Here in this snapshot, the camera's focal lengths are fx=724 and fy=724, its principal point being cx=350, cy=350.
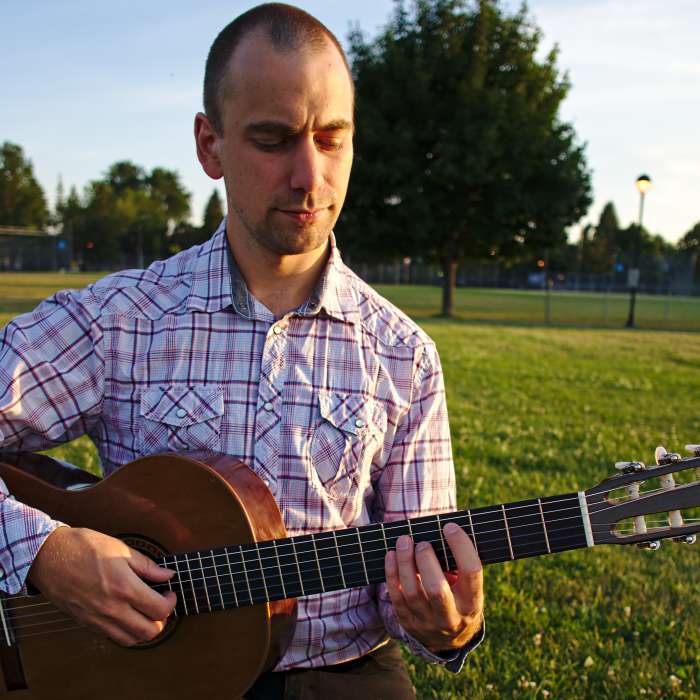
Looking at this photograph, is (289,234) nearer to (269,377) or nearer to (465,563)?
(269,377)

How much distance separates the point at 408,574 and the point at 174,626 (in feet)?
2.48

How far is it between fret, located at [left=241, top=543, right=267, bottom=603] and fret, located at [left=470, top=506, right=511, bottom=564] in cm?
64

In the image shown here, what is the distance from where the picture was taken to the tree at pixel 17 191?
99.6 m

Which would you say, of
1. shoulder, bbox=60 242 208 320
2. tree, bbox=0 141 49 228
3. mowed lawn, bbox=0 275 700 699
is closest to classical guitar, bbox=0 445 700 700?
shoulder, bbox=60 242 208 320

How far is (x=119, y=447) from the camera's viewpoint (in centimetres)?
255

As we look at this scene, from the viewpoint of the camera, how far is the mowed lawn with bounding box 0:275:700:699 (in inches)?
138

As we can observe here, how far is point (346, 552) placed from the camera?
212 centimetres

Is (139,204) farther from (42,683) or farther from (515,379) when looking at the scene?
(42,683)

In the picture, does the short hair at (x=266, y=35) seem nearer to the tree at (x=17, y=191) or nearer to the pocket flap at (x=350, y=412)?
the pocket flap at (x=350, y=412)

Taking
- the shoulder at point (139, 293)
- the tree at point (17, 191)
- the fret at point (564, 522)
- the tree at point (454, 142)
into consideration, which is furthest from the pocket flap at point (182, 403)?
the tree at point (17, 191)

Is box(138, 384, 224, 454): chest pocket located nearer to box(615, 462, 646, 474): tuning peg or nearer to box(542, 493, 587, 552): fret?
box(542, 493, 587, 552): fret

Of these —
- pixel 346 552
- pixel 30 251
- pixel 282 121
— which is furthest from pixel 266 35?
pixel 30 251

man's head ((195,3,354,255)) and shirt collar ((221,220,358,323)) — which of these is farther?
shirt collar ((221,220,358,323))

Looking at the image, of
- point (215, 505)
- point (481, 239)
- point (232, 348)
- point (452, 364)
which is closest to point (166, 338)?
point (232, 348)
